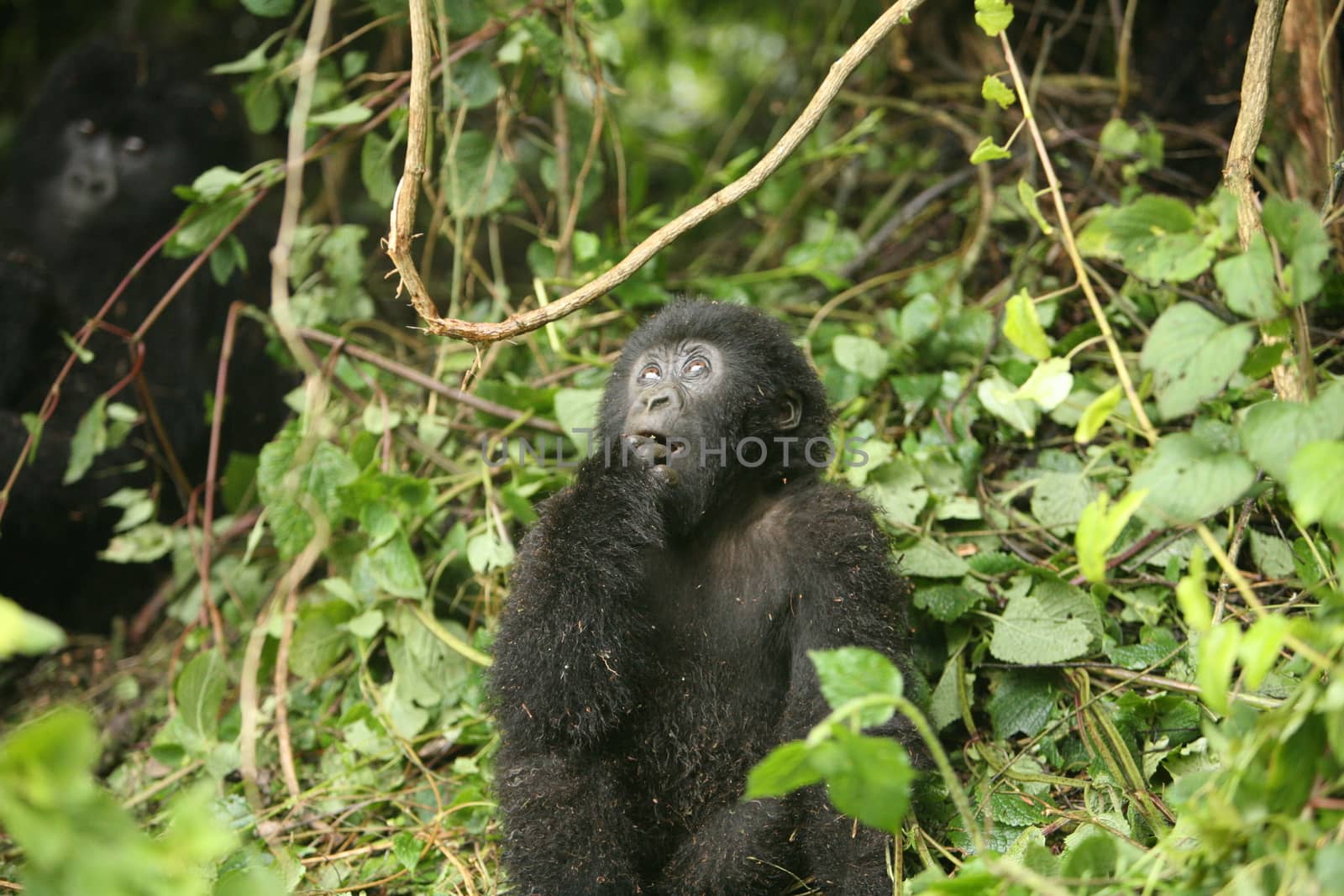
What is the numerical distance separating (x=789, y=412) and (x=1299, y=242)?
A: 4.92 feet

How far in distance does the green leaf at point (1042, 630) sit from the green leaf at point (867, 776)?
55.6 inches

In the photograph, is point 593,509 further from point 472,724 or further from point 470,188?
point 470,188

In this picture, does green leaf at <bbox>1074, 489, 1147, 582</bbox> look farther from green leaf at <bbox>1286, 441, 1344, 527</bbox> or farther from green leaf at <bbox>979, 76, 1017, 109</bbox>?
green leaf at <bbox>979, 76, 1017, 109</bbox>

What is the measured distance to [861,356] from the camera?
3932 millimetres

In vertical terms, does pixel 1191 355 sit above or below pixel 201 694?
above

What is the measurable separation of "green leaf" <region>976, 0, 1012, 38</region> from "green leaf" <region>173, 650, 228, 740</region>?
280cm

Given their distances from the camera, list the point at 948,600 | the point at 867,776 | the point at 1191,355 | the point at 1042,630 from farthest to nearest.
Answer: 1. the point at 948,600
2. the point at 1042,630
3. the point at 1191,355
4. the point at 867,776

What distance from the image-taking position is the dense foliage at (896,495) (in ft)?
5.47

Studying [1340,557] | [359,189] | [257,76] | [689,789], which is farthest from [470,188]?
[359,189]

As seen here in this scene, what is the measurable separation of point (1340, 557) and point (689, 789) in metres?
1.64

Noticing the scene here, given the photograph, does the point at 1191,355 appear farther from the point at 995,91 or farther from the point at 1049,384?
the point at 995,91

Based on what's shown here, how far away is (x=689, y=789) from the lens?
9.18 ft

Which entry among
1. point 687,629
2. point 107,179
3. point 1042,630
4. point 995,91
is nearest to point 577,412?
point 687,629

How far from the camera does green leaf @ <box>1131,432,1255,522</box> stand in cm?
178
